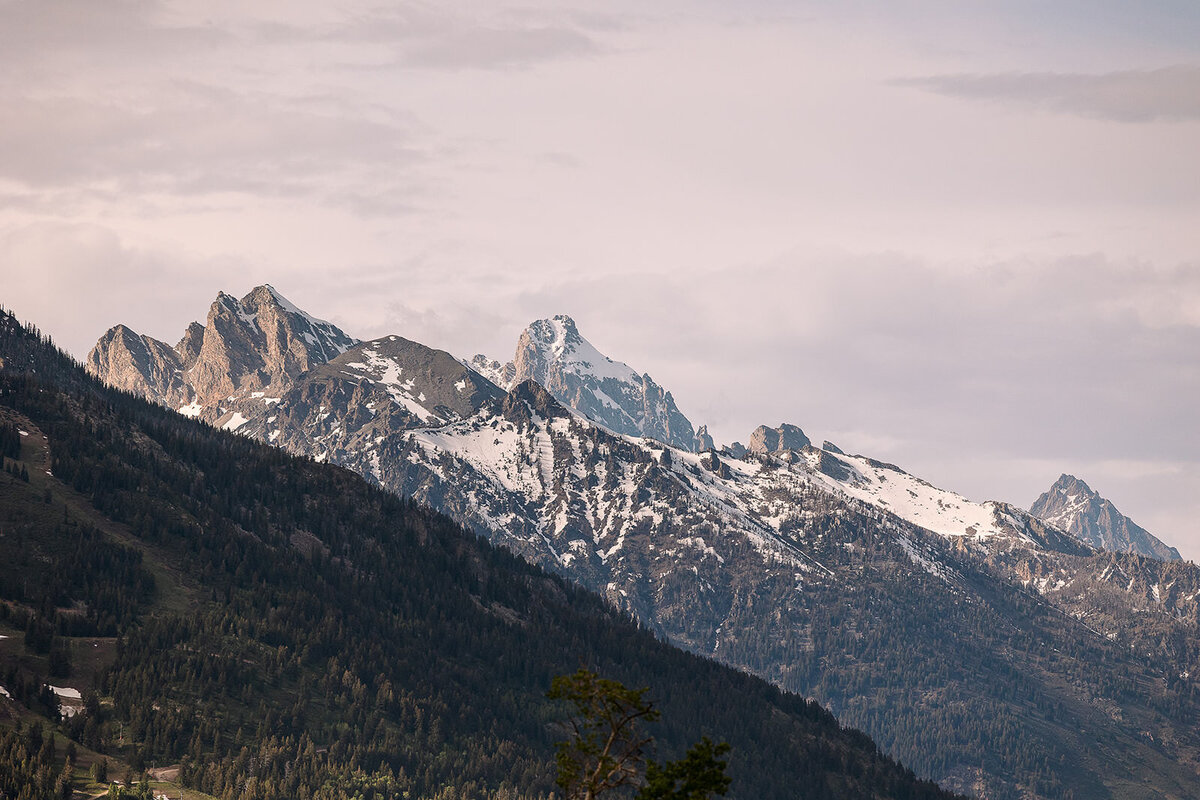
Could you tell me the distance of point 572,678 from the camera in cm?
11206

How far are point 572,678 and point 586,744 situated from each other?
16.7 feet

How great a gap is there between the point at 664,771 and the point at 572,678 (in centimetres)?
994

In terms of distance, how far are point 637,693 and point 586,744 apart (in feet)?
20.8

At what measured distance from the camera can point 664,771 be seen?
111 meters

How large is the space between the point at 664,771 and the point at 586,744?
6.31m

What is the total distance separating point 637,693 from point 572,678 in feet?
19.3

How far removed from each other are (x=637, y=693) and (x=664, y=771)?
7160 mm

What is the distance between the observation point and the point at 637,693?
Result: 108875 mm

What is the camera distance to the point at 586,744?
111 meters
